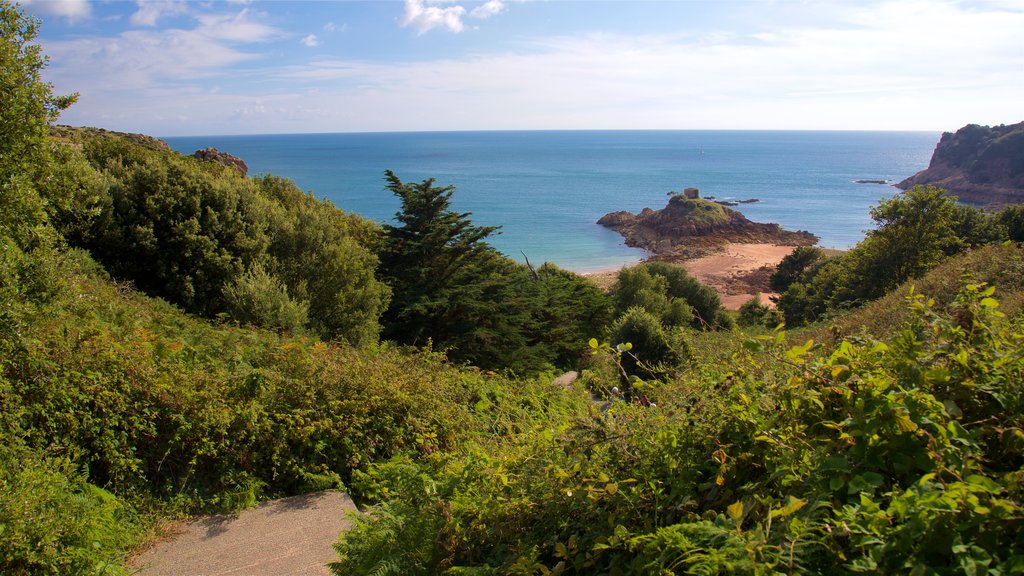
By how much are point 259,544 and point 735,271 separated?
5747 centimetres

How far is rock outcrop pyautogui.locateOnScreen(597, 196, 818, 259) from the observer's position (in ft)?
226

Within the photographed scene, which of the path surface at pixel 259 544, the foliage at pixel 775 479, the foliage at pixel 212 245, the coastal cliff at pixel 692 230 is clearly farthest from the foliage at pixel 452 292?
the coastal cliff at pixel 692 230

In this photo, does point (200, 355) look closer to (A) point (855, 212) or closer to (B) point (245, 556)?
(B) point (245, 556)

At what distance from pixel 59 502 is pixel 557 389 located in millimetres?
6299

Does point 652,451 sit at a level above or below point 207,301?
above

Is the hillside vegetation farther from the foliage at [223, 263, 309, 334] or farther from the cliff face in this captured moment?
the cliff face

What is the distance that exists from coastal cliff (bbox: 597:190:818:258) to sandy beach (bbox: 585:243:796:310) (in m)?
2.61

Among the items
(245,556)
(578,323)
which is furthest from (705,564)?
(578,323)

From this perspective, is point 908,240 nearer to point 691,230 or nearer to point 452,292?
point 452,292

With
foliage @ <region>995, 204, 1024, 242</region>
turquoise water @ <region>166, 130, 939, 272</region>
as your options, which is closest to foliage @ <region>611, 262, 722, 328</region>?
foliage @ <region>995, 204, 1024, 242</region>

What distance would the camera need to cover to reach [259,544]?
458 centimetres

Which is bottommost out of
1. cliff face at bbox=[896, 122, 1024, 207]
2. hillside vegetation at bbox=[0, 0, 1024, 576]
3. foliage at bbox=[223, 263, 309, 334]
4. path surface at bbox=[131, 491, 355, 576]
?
path surface at bbox=[131, 491, 355, 576]

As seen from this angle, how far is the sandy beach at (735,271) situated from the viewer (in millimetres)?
49094

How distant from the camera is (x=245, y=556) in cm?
441
